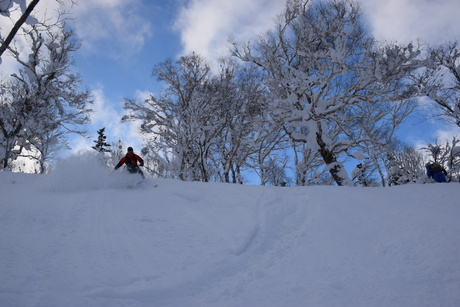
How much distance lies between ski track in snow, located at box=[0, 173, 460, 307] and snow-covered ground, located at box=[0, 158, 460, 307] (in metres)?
0.02

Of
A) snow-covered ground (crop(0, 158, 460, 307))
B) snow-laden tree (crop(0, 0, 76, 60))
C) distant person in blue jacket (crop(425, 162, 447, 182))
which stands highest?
snow-laden tree (crop(0, 0, 76, 60))

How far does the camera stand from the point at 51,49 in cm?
1386

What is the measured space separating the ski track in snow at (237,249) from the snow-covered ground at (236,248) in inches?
0.8

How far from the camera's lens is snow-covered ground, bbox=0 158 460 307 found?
282 centimetres

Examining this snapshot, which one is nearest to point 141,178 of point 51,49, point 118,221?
point 118,221

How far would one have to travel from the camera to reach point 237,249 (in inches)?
162

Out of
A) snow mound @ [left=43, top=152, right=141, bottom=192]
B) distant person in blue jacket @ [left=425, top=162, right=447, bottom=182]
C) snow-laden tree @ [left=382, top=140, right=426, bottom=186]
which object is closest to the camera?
snow mound @ [left=43, top=152, right=141, bottom=192]

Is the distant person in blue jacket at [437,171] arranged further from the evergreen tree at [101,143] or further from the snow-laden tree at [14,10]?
the evergreen tree at [101,143]

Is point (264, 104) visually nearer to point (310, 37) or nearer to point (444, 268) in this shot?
point (310, 37)

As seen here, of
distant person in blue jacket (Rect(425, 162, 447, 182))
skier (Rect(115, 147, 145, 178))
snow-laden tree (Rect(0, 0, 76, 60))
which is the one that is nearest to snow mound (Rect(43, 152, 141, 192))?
skier (Rect(115, 147, 145, 178))

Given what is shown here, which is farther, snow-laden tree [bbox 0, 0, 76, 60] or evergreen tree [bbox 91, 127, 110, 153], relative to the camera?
evergreen tree [bbox 91, 127, 110, 153]

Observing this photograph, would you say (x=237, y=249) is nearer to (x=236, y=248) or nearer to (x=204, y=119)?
(x=236, y=248)

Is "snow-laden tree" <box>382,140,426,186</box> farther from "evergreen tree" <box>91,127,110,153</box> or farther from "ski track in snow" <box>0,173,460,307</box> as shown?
"evergreen tree" <box>91,127,110,153</box>

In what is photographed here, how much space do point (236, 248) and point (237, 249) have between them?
27 mm
